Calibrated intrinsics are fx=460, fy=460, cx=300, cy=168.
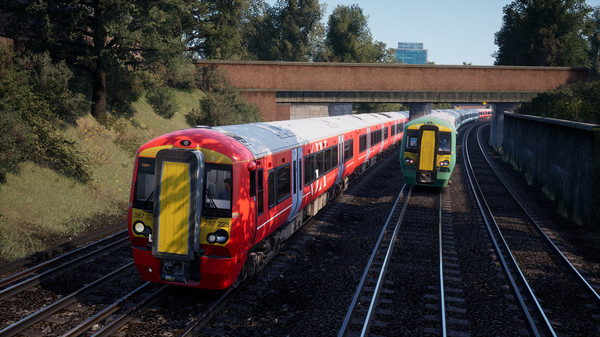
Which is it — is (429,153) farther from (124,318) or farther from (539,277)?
(124,318)

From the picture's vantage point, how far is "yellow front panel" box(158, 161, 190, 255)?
866 cm

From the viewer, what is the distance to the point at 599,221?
1550 centimetres

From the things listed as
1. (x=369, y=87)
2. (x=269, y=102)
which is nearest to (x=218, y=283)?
(x=269, y=102)

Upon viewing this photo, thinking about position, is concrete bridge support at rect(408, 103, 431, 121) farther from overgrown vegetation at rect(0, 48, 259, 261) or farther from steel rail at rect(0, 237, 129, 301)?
steel rail at rect(0, 237, 129, 301)

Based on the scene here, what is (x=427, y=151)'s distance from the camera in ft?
67.4

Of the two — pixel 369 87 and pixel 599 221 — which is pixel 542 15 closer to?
pixel 369 87

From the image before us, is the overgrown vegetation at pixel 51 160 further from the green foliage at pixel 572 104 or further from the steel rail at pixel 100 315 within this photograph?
the green foliage at pixel 572 104

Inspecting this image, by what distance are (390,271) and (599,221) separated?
8780 mm

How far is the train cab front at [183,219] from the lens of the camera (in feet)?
28.4

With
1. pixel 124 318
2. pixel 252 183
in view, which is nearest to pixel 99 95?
pixel 252 183

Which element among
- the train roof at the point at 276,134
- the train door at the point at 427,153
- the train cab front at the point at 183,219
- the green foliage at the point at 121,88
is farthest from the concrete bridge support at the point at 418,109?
the train cab front at the point at 183,219

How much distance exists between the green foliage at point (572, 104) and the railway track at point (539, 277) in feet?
22.6

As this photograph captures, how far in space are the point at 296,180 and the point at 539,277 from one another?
265 inches

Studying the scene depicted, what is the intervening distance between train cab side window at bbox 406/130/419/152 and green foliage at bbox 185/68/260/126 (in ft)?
47.3
